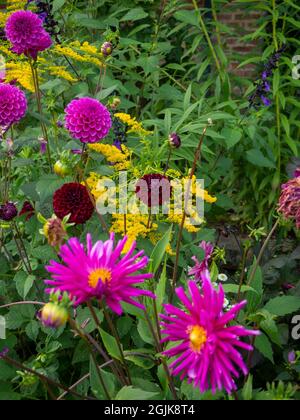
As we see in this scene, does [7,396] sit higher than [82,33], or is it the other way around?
[82,33]

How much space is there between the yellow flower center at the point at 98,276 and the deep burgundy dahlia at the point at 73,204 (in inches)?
13.6

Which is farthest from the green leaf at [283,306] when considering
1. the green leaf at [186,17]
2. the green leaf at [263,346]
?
the green leaf at [186,17]

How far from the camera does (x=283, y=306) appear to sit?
1173mm

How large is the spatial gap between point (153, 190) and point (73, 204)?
163 millimetres

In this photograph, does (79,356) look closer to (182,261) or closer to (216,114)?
(182,261)

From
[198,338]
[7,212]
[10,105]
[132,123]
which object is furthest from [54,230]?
[132,123]

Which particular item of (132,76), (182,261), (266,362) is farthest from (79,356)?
(132,76)

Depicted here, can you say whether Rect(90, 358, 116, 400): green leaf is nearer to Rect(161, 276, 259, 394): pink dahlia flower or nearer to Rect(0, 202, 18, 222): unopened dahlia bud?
Rect(161, 276, 259, 394): pink dahlia flower

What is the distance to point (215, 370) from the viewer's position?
671 millimetres

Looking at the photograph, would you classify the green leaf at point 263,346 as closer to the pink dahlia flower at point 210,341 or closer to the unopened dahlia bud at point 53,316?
the pink dahlia flower at point 210,341

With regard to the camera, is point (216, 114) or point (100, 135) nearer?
point (100, 135)

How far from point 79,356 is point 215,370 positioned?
0.58 meters

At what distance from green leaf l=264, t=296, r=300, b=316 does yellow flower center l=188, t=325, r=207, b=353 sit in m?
0.51

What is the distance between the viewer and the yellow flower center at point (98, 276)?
688 mm
